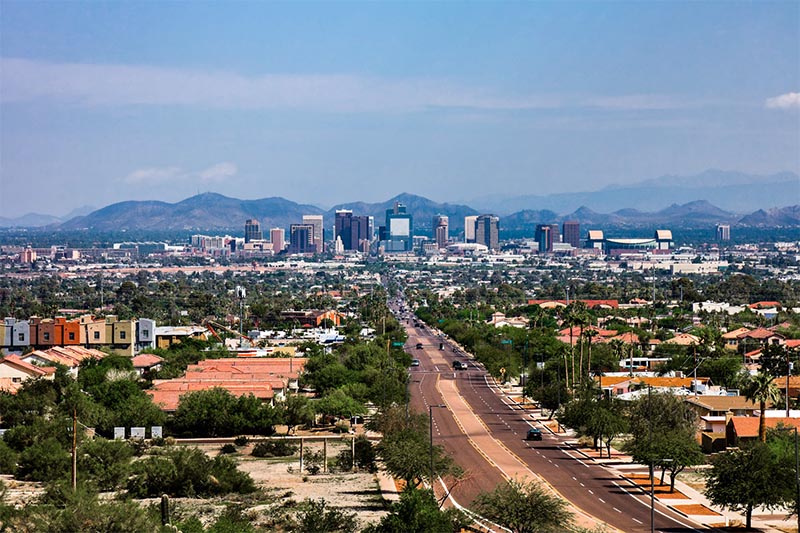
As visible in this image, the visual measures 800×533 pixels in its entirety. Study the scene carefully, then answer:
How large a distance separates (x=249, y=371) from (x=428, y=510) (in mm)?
53083

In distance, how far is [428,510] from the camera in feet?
127

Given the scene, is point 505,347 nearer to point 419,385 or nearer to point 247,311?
point 419,385

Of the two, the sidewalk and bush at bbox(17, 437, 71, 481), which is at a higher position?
bush at bbox(17, 437, 71, 481)

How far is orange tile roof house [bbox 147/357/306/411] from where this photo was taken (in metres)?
75.4

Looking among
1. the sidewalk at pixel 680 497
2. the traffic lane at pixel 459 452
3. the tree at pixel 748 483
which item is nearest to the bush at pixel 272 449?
the traffic lane at pixel 459 452

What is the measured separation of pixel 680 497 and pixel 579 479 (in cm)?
510

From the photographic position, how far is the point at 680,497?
1982 inches

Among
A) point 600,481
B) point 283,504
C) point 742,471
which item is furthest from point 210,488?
point 742,471

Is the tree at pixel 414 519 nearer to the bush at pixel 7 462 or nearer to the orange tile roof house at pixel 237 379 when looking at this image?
the bush at pixel 7 462

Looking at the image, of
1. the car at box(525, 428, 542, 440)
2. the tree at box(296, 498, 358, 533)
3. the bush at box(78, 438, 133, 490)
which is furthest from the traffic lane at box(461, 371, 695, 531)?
Result: the bush at box(78, 438, 133, 490)

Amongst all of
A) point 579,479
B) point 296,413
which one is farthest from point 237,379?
point 579,479

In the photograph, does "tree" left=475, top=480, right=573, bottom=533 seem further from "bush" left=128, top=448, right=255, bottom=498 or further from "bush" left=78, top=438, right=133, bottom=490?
"bush" left=78, top=438, right=133, bottom=490

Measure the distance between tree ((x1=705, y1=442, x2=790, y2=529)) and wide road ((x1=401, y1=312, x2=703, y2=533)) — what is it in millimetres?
1581

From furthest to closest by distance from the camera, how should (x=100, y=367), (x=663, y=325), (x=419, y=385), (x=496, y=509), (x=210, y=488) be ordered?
1. (x=663, y=325)
2. (x=419, y=385)
3. (x=100, y=367)
4. (x=210, y=488)
5. (x=496, y=509)
